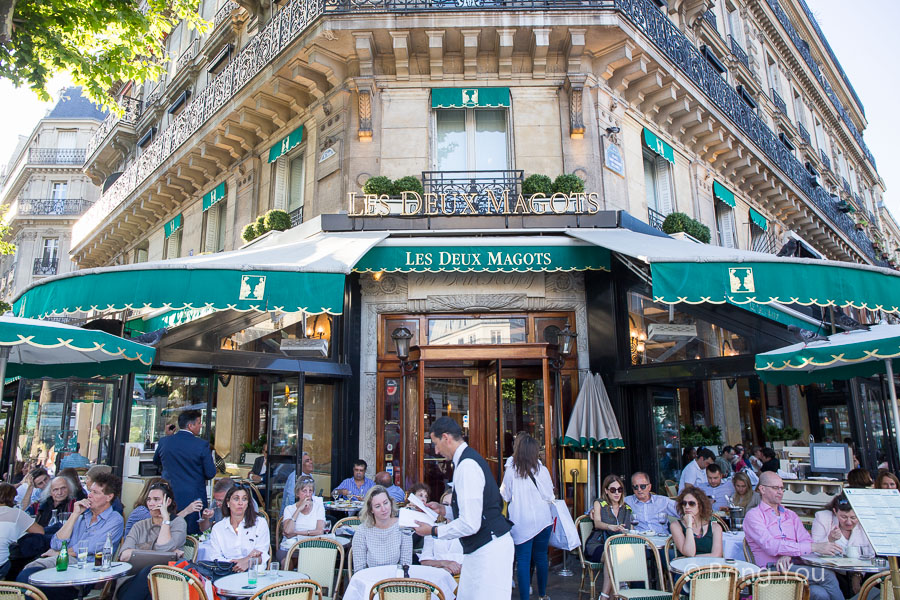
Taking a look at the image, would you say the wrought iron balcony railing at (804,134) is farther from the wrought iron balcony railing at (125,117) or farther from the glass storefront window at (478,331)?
the wrought iron balcony railing at (125,117)

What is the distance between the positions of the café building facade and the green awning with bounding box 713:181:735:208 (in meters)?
0.73

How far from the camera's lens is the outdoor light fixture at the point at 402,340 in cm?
848

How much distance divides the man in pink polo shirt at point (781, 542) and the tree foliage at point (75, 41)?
870 cm

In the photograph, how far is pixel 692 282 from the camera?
6613mm

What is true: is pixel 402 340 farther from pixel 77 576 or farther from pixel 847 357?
pixel 847 357

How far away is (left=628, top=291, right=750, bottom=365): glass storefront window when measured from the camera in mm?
8094

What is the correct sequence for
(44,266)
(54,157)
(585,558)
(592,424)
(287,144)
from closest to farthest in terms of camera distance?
(585,558) < (592,424) < (287,144) < (44,266) < (54,157)

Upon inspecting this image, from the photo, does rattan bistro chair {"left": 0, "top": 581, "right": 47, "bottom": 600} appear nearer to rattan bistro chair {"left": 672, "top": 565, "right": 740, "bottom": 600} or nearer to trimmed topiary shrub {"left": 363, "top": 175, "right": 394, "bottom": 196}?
rattan bistro chair {"left": 672, "top": 565, "right": 740, "bottom": 600}

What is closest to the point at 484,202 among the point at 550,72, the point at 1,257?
the point at 550,72

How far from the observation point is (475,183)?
9211 mm

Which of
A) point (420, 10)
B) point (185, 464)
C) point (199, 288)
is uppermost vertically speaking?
point (420, 10)

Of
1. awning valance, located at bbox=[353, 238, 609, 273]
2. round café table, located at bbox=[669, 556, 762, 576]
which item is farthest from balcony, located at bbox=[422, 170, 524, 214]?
round café table, located at bbox=[669, 556, 762, 576]

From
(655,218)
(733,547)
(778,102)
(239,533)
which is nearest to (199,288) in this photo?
(239,533)

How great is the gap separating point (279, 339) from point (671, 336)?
5280 millimetres
